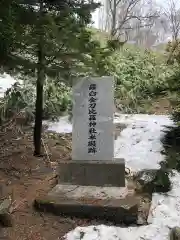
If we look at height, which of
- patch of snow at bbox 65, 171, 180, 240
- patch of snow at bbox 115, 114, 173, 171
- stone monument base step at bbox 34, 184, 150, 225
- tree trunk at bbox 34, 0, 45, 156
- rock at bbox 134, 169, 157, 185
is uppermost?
tree trunk at bbox 34, 0, 45, 156

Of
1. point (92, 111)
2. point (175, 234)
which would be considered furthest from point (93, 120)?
point (175, 234)

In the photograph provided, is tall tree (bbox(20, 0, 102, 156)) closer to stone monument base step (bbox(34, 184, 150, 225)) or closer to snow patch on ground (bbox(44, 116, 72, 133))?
stone monument base step (bbox(34, 184, 150, 225))

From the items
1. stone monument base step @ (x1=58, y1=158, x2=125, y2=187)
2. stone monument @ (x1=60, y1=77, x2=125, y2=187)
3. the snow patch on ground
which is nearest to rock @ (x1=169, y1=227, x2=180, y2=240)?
stone monument base step @ (x1=58, y1=158, x2=125, y2=187)

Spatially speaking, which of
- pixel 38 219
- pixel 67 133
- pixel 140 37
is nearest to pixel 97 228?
pixel 38 219

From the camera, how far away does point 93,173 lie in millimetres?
4711

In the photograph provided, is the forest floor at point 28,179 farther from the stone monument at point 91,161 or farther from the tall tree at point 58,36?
the tall tree at point 58,36

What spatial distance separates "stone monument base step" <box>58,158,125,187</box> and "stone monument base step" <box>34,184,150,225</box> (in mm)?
248

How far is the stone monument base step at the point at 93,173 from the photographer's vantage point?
4.68 metres

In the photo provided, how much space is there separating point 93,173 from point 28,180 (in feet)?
3.02

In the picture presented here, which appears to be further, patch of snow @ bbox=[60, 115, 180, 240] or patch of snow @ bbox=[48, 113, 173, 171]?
patch of snow @ bbox=[48, 113, 173, 171]

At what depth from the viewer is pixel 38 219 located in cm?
406

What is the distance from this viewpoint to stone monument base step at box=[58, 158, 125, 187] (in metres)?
4.68

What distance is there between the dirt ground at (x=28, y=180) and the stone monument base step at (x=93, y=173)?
282mm

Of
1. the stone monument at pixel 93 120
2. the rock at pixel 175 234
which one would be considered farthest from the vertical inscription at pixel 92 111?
the rock at pixel 175 234
